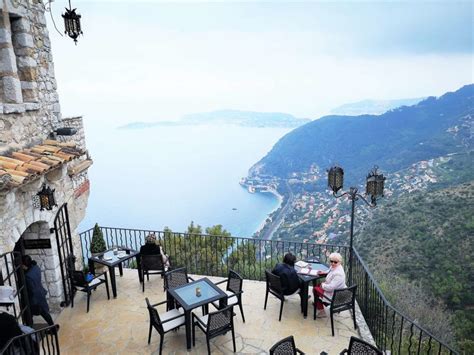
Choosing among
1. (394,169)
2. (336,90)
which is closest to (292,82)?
(336,90)

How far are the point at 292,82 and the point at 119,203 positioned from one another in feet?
335

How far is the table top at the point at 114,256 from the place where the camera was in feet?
21.9

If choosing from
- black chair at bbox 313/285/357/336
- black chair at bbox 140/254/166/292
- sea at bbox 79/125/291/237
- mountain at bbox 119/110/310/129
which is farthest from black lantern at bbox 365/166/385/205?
mountain at bbox 119/110/310/129

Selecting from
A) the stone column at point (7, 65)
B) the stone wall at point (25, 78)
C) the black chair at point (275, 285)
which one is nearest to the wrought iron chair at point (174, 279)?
the black chair at point (275, 285)

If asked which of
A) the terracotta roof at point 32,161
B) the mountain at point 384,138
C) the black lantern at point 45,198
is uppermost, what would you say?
the terracotta roof at point 32,161

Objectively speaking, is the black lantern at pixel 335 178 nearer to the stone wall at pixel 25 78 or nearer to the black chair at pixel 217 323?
the black chair at pixel 217 323

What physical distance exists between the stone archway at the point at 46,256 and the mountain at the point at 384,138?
4292 centimetres

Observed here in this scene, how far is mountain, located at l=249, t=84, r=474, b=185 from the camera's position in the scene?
1722 inches

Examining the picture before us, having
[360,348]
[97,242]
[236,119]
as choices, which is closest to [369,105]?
[236,119]

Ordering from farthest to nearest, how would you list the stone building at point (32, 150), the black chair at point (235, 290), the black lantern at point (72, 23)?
the black chair at point (235, 290) < the black lantern at point (72, 23) < the stone building at point (32, 150)

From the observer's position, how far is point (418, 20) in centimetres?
8219

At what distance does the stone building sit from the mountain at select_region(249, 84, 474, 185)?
42820 millimetres

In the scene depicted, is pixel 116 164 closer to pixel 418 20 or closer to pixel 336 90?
pixel 336 90

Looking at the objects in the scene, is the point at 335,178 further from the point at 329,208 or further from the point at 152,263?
the point at 329,208
